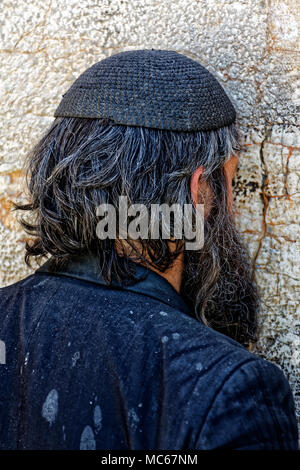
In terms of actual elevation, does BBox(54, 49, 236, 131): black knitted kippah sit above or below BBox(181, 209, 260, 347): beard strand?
above

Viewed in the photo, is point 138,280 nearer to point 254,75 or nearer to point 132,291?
point 132,291

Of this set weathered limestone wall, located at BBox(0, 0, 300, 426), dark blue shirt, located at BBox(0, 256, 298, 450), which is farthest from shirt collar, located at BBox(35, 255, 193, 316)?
weathered limestone wall, located at BBox(0, 0, 300, 426)

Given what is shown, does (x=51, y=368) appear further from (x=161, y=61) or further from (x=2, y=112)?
(x=2, y=112)

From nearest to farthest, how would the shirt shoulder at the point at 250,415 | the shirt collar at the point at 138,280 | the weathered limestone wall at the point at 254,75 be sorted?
the shirt shoulder at the point at 250,415
the shirt collar at the point at 138,280
the weathered limestone wall at the point at 254,75

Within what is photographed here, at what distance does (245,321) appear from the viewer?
1.50m

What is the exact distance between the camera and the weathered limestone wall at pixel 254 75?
1550mm

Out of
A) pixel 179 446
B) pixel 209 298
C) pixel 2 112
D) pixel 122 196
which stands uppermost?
pixel 2 112

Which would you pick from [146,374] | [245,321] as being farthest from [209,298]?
[146,374]

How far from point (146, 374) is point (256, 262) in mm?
714

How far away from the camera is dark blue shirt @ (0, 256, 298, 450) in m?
0.90

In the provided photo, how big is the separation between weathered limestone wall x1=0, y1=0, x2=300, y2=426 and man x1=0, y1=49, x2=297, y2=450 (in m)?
0.27

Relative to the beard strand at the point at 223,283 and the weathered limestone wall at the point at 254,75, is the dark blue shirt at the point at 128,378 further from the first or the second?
the weathered limestone wall at the point at 254,75

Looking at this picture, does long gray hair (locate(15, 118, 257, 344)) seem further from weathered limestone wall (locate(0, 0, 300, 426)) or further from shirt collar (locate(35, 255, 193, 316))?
weathered limestone wall (locate(0, 0, 300, 426))

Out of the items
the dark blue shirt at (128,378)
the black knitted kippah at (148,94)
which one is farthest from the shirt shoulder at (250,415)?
the black knitted kippah at (148,94)
